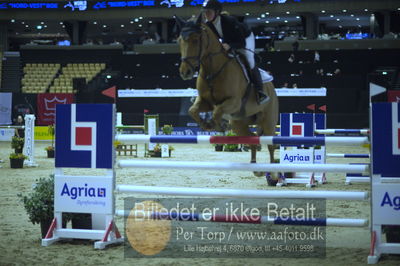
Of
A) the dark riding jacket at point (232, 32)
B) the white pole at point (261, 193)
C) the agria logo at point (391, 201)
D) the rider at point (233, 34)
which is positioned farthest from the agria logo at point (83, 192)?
the agria logo at point (391, 201)

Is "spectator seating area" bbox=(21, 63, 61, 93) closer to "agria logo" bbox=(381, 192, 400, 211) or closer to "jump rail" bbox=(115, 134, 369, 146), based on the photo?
"jump rail" bbox=(115, 134, 369, 146)

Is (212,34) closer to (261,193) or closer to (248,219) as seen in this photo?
(261,193)

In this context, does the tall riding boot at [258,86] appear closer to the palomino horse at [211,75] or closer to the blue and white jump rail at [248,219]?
the palomino horse at [211,75]

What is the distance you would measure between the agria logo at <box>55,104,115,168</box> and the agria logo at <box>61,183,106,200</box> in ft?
0.73

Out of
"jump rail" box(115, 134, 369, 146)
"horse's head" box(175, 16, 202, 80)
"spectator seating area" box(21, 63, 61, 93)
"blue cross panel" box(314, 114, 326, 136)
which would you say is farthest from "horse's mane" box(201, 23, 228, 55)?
"spectator seating area" box(21, 63, 61, 93)

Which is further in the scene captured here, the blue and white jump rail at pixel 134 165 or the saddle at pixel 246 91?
the saddle at pixel 246 91

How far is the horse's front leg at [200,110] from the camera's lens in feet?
18.6

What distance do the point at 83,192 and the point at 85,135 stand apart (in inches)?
22.3

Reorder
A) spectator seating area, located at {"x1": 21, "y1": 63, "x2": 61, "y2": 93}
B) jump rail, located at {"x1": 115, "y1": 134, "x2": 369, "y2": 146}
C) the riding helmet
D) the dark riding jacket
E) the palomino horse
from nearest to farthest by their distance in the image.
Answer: jump rail, located at {"x1": 115, "y1": 134, "x2": 369, "y2": 146}, the palomino horse, the riding helmet, the dark riding jacket, spectator seating area, located at {"x1": 21, "y1": 63, "x2": 61, "y2": 93}

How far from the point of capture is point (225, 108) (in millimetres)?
5531

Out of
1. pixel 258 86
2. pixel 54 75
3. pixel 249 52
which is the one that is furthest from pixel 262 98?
pixel 54 75

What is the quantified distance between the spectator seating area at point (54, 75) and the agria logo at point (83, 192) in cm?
2356

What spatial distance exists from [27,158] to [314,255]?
10.7 metres

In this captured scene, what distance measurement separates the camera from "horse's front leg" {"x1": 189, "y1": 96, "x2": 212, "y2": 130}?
5664 millimetres
